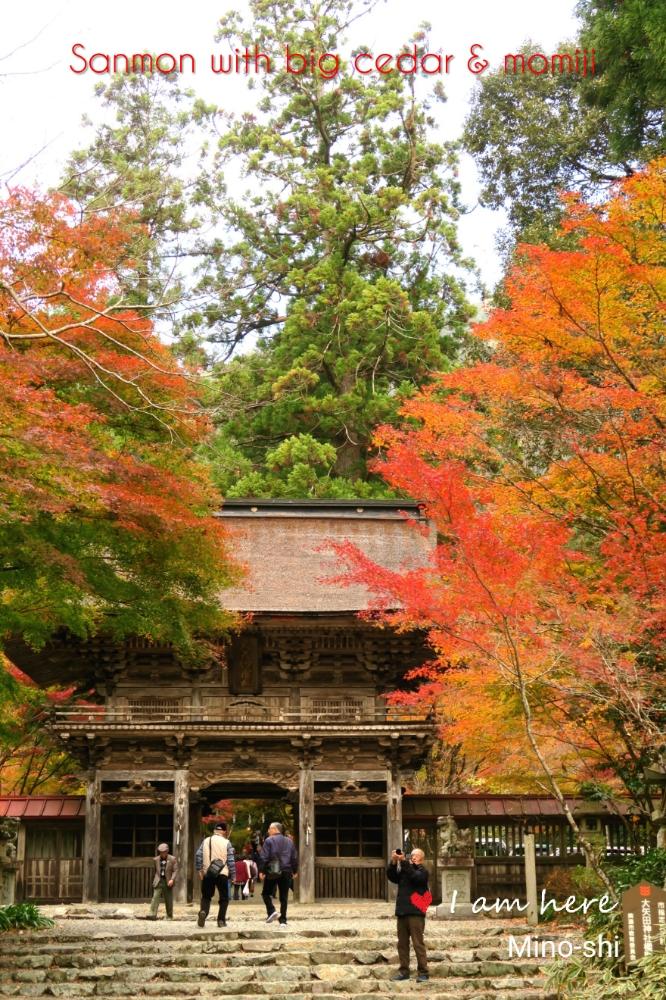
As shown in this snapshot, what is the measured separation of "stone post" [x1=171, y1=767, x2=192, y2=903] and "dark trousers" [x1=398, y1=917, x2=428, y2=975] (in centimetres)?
813

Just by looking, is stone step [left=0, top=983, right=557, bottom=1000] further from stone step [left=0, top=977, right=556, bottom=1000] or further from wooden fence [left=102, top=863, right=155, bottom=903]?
wooden fence [left=102, top=863, right=155, bottom=903]

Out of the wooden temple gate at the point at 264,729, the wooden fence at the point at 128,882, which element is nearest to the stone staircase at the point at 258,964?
the wooden temple gate at the point at 264,729

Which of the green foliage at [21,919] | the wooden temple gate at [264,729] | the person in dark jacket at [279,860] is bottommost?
the green foliage at [21,919]

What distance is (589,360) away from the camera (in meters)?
16.4

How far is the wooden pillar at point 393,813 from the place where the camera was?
19375mm

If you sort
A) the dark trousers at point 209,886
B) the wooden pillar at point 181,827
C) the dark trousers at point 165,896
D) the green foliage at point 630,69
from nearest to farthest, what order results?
the dark trousers at point 209,886
the dark trousers at point 165,896
the wooden pillar at point 181,827
the green foliage at point 630,69

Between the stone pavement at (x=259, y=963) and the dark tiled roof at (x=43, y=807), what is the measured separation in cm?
605

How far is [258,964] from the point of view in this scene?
40.0ft

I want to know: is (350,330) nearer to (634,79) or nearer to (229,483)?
(229,483)

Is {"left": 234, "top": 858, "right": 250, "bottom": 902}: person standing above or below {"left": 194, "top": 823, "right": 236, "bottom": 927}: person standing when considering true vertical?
below

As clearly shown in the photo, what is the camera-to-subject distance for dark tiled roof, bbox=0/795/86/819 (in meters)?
20.3

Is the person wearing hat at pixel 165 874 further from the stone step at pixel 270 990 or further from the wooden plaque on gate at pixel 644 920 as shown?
the wooden plaque on gate at pixel 644 920

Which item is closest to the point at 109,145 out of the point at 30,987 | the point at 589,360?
the point at 589,360

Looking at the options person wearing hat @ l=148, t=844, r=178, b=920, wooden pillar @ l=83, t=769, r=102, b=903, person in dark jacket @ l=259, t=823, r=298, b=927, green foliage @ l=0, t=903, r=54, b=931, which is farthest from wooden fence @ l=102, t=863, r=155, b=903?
person in dark jacket @ l=259, t=823, r=298, b=927
